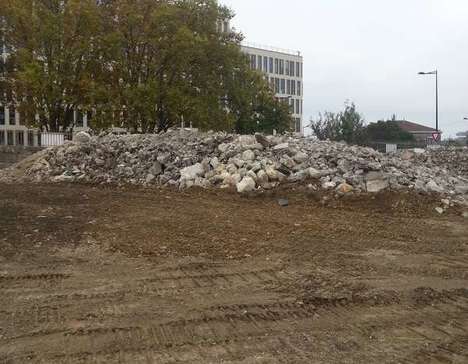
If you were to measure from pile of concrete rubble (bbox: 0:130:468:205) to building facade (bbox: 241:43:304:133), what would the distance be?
2943 inches

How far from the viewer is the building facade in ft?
304

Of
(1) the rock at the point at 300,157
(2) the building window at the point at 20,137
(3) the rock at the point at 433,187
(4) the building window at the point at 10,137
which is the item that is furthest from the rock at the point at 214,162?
(4) the building window at the point at 10,137

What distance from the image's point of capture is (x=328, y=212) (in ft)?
39.5

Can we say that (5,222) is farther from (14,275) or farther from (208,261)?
(208,261)

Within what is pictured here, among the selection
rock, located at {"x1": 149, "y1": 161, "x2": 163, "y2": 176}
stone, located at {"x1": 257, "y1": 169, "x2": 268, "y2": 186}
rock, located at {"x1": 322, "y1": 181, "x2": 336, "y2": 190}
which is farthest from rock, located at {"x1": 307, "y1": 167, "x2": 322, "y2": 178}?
rock, located at {"x1": 149, "y1": 161, "x2": 163, "y2": 176}

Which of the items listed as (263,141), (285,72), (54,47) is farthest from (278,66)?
(263,141)

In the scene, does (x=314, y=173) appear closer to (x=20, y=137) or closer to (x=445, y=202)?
(x=445, y=202)

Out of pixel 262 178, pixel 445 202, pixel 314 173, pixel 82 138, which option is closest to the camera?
pixel 445 202

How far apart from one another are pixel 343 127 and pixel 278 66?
1690 inches

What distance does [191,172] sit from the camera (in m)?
15.3

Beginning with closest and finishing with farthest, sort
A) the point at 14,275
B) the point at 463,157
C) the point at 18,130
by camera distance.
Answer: the point at 14,275
the point at 463,157
the point at 18,130

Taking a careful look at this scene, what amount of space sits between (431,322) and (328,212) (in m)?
6.88

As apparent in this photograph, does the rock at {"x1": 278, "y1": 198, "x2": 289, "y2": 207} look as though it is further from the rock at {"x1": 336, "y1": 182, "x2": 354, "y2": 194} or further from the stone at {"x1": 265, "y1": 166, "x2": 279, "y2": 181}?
the rock at {"x1": 336, "y1": 182, "x2": 354, "y2": 194}

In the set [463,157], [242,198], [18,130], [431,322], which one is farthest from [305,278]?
[18,130]
